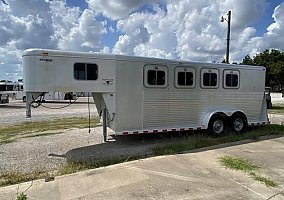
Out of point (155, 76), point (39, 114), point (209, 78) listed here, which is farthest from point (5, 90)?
point (209, 78)

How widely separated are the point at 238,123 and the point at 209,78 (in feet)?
7.30

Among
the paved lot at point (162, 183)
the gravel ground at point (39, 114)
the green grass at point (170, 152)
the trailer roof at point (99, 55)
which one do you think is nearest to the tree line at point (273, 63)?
the gravel ground at point (39, 114)

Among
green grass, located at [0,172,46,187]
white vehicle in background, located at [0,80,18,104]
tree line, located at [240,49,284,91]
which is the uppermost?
tree line, located at [240,49,284,91]

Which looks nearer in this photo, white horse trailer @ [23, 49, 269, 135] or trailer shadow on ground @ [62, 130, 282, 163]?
trailer shadow on ground @ [62, 130, 282, 163]

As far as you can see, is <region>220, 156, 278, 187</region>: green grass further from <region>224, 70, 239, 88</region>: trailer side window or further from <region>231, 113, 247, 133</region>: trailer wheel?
<region>224, 70, 239, 88</region>: trailer side window

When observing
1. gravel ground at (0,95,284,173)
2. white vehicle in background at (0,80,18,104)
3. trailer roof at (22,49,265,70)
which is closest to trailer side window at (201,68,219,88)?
trailer roof at (22,49,265,70)

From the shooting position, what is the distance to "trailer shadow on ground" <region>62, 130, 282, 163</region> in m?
7.32

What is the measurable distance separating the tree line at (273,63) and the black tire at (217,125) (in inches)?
2086

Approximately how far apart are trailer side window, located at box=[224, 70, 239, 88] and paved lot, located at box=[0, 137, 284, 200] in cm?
402

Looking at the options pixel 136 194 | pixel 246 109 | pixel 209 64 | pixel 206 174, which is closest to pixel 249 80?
pixel 246 109

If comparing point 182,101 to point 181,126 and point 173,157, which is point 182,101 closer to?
point 181,126

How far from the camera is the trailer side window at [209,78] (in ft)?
32.1

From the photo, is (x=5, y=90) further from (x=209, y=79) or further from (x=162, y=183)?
(x=162, y=183)

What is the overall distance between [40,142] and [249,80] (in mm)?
8104
